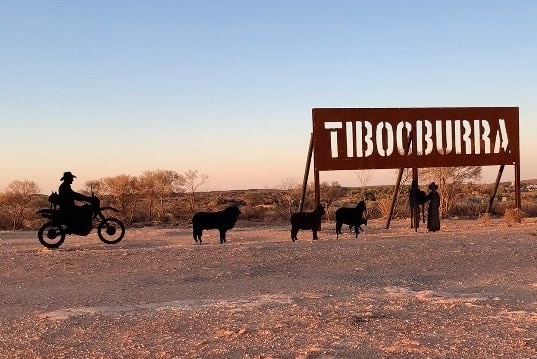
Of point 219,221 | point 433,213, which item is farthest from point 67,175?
point 433,213

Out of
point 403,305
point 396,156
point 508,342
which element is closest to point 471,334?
point 508,342

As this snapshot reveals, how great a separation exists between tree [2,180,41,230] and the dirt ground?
63.8ft

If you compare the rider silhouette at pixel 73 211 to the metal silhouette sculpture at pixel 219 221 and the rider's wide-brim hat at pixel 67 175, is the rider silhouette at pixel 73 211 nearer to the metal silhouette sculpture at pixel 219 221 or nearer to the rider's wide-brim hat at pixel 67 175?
the rider's wide-brim hat at pixel 67 175

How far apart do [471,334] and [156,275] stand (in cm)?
576

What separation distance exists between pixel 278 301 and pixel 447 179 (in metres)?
25.3

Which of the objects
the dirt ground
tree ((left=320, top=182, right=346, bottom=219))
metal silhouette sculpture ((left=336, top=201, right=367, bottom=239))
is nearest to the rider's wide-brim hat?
the dirt ground

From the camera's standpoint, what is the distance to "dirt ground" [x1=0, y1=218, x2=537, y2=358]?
562cm

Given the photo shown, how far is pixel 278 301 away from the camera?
307 inches

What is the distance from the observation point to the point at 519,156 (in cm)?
2195

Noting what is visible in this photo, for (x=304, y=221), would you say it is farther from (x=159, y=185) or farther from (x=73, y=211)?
(x=159, y=185)

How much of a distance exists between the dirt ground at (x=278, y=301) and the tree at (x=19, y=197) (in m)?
19.4

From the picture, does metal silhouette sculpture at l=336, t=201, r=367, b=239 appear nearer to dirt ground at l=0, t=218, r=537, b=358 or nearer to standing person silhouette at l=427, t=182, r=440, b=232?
standing person silhouette at l=427, t=182, r=440, b=232

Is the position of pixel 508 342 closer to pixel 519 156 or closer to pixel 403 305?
pixel 403 305

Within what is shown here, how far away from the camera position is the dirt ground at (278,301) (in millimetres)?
5625
